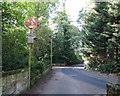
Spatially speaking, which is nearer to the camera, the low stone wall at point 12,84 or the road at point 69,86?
the low stone wall at point 12,84

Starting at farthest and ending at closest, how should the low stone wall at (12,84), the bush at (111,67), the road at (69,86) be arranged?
the bush at (111,67) < the road at (69,86) < the low stone wall at (12,84)

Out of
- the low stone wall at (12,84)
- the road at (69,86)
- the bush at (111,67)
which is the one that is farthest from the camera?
the bush at (111,67)

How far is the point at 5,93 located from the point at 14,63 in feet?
3.86

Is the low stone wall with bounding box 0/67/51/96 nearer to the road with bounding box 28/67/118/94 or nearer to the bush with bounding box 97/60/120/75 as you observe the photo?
the road with bounding box 28/67/118/94

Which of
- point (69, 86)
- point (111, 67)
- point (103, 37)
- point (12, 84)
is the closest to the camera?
point (12, 84)

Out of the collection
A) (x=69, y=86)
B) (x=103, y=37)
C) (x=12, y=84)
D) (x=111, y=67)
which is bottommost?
(x=69, y=86)

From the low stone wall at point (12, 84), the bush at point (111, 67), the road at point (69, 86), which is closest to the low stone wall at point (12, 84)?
the low stone wall at point (12, 84)

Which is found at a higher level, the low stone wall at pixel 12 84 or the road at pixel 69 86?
the low stone wall at pixel 12 84

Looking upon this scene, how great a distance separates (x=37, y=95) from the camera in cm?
519

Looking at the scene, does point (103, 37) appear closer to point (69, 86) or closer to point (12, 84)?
point (69, 86)

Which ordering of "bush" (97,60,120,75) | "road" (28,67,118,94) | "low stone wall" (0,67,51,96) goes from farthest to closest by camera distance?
"bush" (97,60,120,75), "road" (28,67,118,94), "low stone wall" (0,67,51,96)

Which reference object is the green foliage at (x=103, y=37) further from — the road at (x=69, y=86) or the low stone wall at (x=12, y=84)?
the low stone wall at (x=12, y=84)

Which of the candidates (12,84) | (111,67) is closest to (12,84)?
(12,84)

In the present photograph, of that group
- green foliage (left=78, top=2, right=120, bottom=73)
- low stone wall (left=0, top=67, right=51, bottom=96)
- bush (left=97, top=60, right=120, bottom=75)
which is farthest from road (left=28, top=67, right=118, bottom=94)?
green foliage (left=78, top=2, right=120, bottom=73)
